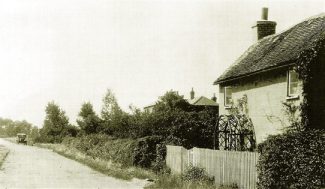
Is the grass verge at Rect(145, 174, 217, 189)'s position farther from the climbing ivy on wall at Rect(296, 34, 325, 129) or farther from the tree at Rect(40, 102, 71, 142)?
the tree at Rect(40, 102, 71, 142)

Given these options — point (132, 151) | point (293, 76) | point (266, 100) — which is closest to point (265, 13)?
point (266, 100)

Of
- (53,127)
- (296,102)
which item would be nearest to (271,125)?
(296,102)

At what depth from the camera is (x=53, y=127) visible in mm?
74375

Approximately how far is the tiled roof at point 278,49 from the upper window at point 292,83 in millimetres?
520

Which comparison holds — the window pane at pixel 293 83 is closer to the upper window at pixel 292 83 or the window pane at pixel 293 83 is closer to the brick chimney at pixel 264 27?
the upper window at pixel 292 83

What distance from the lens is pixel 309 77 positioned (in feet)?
56.4

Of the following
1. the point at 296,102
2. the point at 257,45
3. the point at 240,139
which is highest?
the point at 257,45

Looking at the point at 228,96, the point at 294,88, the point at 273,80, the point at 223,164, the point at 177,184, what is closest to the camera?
the point at 177,184

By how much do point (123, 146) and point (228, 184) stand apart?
11.5 meters

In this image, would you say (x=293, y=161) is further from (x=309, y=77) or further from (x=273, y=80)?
(x=273, y=80)

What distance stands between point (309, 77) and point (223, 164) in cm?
541

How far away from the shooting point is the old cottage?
687 inches

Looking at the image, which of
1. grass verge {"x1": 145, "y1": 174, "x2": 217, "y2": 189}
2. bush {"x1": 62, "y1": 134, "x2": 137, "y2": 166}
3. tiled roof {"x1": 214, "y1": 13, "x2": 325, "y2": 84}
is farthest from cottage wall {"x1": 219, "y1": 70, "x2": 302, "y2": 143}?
bush {"x1": 62, "y1": 134, "x2": 137, "y2": 166}

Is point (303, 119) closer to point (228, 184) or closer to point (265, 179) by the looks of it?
point (228, 184)
